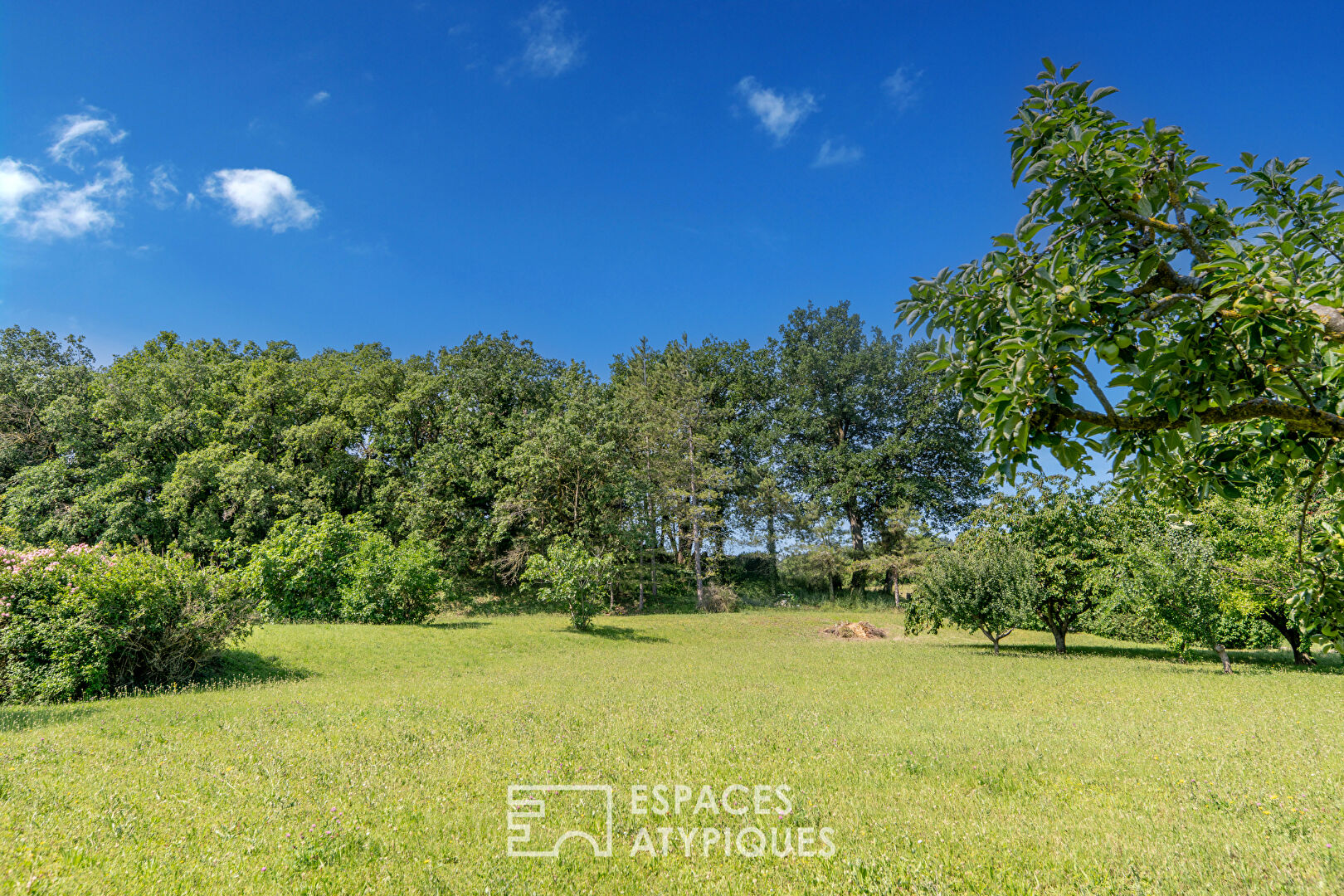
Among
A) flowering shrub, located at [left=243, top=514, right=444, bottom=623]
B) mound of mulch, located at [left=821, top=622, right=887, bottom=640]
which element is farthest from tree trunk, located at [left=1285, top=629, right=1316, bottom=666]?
flowering shrub, located at [left=243, top=514, right=444, bottom=623]

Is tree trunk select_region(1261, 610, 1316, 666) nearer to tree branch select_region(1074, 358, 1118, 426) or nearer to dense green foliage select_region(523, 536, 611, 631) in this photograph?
dense green foliage select_region(523, 536, 611, 631)

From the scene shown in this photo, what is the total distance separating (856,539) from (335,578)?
36307 mm

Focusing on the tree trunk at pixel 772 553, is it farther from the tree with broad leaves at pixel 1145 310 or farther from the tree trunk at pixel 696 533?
the tree with broad leaves at pixel 1145 310

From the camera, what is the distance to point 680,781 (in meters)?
6.76

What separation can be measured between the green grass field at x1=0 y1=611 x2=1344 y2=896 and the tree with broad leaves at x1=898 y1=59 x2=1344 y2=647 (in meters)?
3.45

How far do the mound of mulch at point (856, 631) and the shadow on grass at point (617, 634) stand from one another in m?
9.77

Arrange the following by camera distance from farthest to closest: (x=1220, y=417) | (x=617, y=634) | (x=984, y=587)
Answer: (x=617, y=634) → (x=984, y=587) → (x=1220, y=417)

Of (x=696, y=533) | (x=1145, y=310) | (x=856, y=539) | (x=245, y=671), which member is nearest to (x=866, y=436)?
(x=856, y=539)

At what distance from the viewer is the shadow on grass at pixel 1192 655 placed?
19.4 metres

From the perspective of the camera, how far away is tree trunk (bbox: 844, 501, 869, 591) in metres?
45.5

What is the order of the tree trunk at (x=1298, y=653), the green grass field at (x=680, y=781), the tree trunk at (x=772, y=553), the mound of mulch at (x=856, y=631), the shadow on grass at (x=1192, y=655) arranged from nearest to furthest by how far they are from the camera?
1. the green grass field at (x=680, y=781)
2. the tree trunk at (x=1298, y=653)
3. the shadow on grass at (x=1192, y=655)
4. the mound of mulch at (x=856, y=631)
5. the tree trunk at (x=772, y=553)

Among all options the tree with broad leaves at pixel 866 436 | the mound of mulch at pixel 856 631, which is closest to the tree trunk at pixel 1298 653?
the mound of mulch at pixel 856 631

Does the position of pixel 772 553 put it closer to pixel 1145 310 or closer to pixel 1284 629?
pixel 1284 629

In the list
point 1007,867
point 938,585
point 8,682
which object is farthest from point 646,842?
point 938,585
